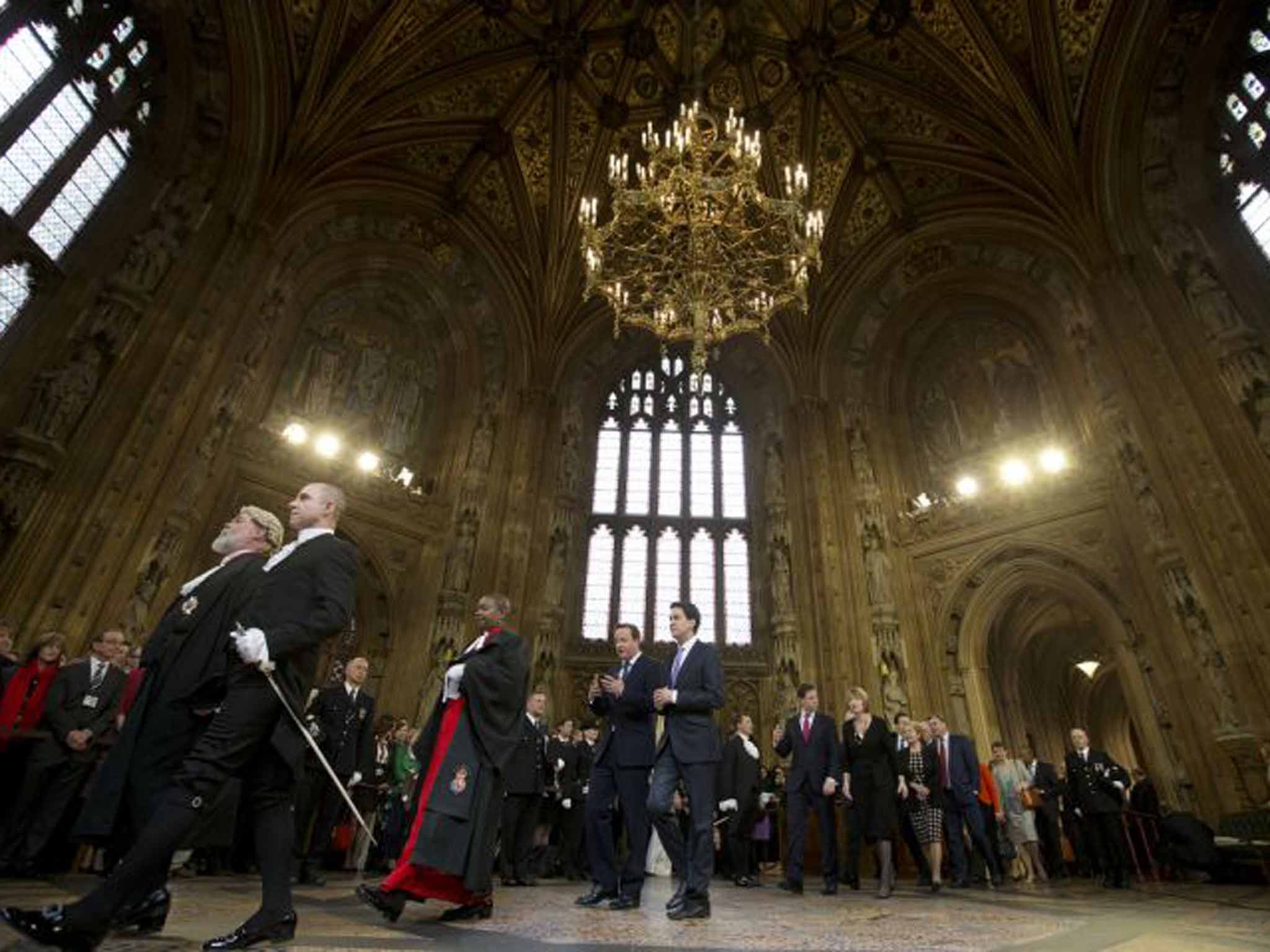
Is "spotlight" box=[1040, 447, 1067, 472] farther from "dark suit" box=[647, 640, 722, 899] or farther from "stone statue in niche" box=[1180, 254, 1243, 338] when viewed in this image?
"dark suit" box=[647, 640, 722, 899]

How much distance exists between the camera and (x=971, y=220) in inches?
633

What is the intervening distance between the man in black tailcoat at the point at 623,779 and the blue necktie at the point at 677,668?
77 mm

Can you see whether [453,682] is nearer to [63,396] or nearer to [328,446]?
[63,396]

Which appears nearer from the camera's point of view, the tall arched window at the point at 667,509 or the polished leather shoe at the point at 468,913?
the polished leather shoe at the point at 468,913

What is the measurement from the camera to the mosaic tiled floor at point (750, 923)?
2.92m

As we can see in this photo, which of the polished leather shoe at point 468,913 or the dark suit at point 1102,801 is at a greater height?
the dark suit at point 1102,801

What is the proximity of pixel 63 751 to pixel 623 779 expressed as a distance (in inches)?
200

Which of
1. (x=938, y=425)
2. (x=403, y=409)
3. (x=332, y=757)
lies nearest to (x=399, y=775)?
(x=332, y=757)

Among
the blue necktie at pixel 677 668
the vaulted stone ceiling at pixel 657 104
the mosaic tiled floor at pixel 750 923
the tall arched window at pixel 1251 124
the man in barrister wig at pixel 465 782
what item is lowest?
the mosaic tiled floor at pixel 750 923

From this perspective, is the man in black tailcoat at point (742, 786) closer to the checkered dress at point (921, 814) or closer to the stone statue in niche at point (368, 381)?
the checkered dress at point (921, 814)

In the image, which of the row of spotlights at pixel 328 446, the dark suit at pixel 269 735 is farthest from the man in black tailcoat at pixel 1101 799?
the row of spotlights at pixel 328 446

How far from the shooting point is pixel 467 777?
3.68 m

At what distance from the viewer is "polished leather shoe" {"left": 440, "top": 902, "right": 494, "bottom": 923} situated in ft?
12.0

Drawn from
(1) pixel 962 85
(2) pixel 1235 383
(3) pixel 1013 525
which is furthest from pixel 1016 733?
(1) pixel 962 85
